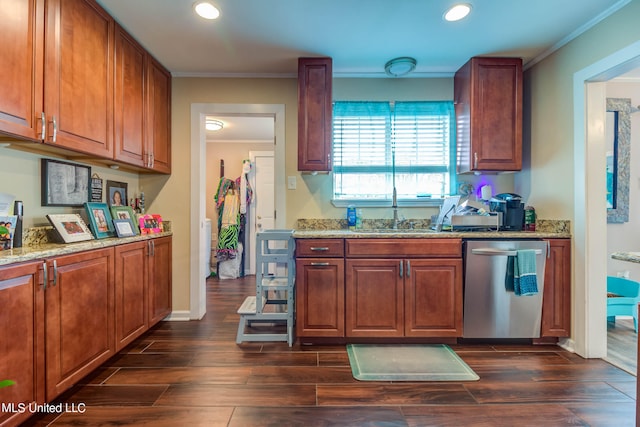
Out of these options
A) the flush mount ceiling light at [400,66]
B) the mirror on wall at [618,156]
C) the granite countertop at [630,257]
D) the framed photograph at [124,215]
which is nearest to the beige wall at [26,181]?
the framed photograph at [124,215]

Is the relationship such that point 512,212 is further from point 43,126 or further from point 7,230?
point 7,230

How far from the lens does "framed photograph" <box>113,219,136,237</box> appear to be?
7.37 ft

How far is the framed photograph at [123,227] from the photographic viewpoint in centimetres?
225

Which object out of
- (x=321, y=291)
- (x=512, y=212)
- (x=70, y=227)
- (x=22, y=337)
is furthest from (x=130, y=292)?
(x=512, y=212)

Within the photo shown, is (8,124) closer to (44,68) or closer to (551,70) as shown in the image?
(44,68)

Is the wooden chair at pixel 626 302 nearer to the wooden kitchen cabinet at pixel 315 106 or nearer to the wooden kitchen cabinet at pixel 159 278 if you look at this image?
the wooden kitchen cabinet at pixel 315 106

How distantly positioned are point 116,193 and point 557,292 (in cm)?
363

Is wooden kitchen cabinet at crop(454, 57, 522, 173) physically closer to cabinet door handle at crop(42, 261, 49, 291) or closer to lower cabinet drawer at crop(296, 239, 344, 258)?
lower cabinet drawer at crop(296, 239, 344, 258)

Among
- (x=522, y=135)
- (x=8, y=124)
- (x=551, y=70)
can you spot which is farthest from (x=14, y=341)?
(x=551, y=70)

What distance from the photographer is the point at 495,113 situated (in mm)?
2602

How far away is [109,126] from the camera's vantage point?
2.08 m

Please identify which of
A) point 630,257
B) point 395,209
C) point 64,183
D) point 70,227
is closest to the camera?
point 630,257

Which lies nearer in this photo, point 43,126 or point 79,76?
point 43,126

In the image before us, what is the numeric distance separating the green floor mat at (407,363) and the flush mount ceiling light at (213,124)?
3.20m
